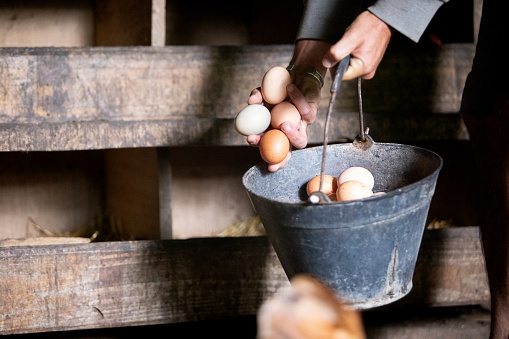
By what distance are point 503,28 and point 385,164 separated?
439 millimetres

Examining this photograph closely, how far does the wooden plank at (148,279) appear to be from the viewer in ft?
5.20

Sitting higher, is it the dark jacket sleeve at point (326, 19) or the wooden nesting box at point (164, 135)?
the dark jacket sleeve at point (326, 19)

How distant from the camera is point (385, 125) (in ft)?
5.49

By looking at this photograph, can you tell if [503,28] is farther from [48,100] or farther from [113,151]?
[113,151]

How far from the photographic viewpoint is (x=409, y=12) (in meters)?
1.07

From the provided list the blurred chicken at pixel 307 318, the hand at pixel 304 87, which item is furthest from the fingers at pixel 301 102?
the blurred chicken at pixel 307 318

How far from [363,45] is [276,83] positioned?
0.28m

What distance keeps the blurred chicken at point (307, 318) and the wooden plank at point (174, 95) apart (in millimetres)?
1197

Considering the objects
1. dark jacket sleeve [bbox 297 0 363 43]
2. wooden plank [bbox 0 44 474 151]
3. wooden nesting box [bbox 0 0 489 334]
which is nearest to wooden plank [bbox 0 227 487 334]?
wooden nesting box [bbox 0 0 489 334]

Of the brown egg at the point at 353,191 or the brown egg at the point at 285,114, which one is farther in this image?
the brown egg at the point at 285,114

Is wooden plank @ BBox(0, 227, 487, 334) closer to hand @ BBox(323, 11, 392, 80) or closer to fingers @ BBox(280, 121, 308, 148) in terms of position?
fingers @ BBox(280, 121, 308, 148)

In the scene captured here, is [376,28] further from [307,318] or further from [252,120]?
[307,318]

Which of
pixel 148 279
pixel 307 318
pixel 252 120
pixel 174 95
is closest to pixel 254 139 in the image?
pixel 252 120

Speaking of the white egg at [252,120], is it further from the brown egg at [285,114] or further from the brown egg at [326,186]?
the brown egg at [326,186]
